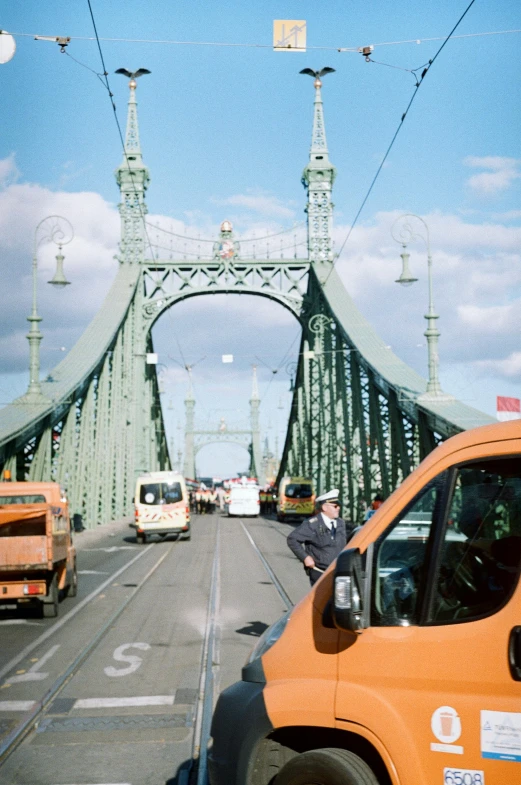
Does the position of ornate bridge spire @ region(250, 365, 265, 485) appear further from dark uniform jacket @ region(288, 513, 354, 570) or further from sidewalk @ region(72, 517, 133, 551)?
dark uniform jacket @ region(288, 513, 354, 570)

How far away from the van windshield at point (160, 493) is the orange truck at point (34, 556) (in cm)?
1710

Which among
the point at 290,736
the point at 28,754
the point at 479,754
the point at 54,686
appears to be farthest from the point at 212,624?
the point at 479,754

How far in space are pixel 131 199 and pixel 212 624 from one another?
38.5 metres

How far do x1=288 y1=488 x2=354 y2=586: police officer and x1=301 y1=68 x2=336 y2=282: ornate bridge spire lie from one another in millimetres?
37970

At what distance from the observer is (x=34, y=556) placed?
1302cm

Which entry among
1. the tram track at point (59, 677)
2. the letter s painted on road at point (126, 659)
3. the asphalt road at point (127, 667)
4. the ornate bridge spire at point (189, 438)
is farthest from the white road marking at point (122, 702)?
the ornate bridge spire at point (189, 438)

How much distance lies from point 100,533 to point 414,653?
104 feet

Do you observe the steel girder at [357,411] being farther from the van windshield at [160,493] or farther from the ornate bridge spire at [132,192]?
the ornate bridge spire at [132,192]

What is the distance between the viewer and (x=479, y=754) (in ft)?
11.9

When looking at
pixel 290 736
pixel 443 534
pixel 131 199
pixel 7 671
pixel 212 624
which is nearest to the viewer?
pixel 443 534

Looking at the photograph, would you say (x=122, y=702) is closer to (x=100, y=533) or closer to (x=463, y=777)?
(x=463, y=777)

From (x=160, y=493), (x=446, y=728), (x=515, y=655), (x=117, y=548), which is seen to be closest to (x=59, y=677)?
(x=446, y=728)

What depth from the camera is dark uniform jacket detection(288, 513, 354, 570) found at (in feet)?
29.5

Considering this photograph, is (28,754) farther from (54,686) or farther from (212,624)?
(212,624)
